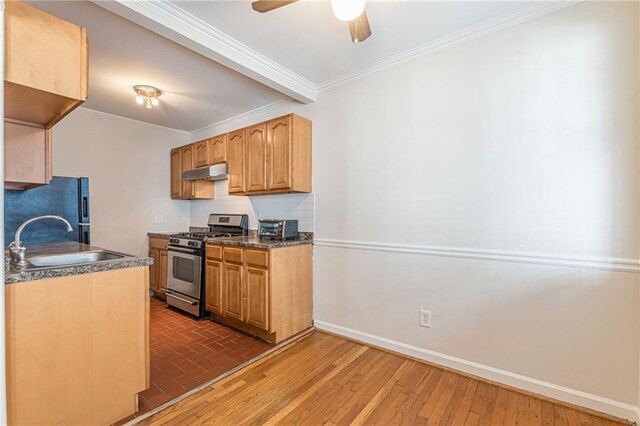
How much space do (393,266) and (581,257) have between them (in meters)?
1.25

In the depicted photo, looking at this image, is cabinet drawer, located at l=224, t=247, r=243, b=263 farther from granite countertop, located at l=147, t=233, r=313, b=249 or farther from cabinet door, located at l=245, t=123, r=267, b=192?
cabinet door, located at l=245, t=123, r=267, b=192

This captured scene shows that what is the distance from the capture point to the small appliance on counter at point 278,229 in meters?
3.02

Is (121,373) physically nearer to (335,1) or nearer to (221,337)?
(221,337)

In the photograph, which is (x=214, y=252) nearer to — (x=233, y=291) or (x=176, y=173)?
(x=233, y=291)

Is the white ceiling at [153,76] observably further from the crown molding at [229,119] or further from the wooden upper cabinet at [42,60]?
the wooden upper cabinet at [42,60]

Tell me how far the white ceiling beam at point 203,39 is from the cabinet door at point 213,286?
76.7 inches

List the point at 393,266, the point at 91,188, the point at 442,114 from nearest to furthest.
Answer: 1. the point at 442,114
2. the point at 393,266
3. the point at 91,188

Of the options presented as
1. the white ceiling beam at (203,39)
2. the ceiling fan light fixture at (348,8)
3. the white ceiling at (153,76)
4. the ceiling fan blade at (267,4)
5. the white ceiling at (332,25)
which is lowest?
the ceiling fan light fixture at (348,8)

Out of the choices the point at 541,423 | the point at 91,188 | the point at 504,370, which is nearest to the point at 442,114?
the point at 504,370

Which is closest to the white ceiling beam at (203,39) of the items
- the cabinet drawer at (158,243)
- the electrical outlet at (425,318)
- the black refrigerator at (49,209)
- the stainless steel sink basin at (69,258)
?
the stainless steel sink basin at (69,258)

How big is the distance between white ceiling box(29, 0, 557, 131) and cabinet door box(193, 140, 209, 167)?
33.3 inches

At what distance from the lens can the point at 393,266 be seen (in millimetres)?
2570

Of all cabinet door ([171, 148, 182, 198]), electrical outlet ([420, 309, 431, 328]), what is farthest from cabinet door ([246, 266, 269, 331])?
cabinet door ([171, 148, 182, 198])

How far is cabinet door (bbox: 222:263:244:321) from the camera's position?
9.51 feet
